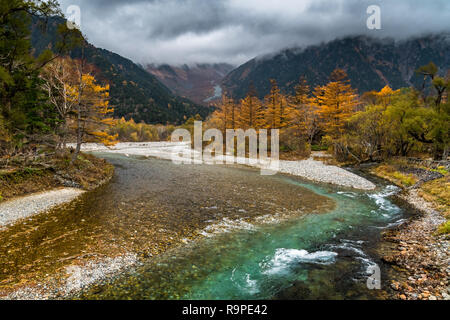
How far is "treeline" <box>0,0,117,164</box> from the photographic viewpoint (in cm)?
1481

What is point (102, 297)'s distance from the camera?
5609mm

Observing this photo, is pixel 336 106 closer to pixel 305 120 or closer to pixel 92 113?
pixel 305 120

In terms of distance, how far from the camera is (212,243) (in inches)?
354

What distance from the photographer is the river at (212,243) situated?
6.27 metres

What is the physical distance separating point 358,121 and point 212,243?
110ft

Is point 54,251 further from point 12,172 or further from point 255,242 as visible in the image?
point 12,172

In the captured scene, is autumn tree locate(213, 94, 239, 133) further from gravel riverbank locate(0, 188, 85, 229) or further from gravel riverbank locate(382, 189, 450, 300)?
gravel riverbank locate(382, 189, 450, 300)

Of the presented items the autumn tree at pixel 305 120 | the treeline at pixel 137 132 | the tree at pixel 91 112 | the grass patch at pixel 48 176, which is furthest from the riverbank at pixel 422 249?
the treeline at pixel 137 132

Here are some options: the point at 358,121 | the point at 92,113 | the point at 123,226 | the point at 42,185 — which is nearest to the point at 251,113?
the point at 358,121

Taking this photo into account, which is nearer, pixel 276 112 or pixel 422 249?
pixel 422 249

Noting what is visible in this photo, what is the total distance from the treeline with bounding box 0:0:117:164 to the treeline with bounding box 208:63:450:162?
3163 cm

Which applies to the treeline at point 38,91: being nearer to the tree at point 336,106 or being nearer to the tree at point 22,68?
the tree at point 22,68
